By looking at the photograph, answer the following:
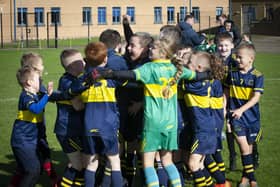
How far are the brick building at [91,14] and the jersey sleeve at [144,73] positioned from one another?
4835 centimetres

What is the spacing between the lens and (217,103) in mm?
7105

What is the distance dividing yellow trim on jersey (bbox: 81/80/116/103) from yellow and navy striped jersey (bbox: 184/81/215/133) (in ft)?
3.11

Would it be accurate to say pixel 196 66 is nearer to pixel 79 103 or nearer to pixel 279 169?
pixel 79 103

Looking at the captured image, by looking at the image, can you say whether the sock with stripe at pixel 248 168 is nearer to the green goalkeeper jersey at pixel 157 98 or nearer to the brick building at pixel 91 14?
the green goalkeeper jersey at pixel 157 98

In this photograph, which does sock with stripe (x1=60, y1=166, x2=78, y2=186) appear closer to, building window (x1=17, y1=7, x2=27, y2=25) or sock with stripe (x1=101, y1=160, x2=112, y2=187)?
sock with stripe (x1=101, y1=160, x2=112, y2=187)

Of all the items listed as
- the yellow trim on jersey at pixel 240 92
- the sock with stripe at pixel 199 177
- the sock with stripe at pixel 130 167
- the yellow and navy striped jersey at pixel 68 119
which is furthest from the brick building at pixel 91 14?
the sock with stripe at pixel 199 177

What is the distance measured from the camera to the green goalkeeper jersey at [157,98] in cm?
611

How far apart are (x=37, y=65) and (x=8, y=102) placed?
323 inches

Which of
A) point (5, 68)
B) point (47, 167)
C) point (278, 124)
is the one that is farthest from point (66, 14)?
point (47, 167)

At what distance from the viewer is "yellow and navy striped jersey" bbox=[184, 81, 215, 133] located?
263 inches

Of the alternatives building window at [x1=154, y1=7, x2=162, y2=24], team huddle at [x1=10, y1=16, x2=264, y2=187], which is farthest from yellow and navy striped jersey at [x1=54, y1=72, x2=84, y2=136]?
building window at [x1=154, y1=7, x2=162, y2=24]

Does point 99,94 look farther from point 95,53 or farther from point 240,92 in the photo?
point 240,92

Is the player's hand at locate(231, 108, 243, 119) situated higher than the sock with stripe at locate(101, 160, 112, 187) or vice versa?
the player's hand at locate(231, 108, 243, 119)

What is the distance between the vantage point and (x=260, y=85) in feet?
24.4
